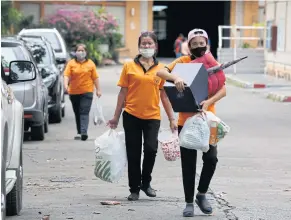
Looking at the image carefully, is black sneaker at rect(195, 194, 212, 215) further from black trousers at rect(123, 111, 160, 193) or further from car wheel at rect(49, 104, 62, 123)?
car wheel at rect(49, 104, 62, 123)

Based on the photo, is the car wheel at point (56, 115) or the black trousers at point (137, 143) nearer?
the black trousers at point (137, 143)

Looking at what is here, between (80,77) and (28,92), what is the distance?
1.02m

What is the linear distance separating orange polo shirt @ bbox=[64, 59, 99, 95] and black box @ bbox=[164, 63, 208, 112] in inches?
283

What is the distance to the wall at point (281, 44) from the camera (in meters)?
33.2

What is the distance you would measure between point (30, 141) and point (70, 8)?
35.1 metres

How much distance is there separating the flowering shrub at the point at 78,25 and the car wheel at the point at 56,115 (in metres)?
25.5

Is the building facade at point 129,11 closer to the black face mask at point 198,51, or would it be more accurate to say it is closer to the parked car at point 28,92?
the parked car at point 28,92

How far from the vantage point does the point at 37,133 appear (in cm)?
1562

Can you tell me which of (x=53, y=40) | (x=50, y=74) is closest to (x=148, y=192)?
(x=50, y=74)

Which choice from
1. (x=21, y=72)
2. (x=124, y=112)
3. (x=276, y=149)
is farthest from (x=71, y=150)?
(x=124, y=112)

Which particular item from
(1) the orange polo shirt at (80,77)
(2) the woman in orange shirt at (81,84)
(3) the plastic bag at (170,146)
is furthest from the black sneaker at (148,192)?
(1) the orange polo shirt at (80,77)

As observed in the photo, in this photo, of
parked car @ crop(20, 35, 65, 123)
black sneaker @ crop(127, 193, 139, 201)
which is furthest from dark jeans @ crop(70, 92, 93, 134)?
black sneaker @ crop(127, 193, 139, 201)

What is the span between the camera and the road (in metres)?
8.85

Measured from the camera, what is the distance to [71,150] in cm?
1433
